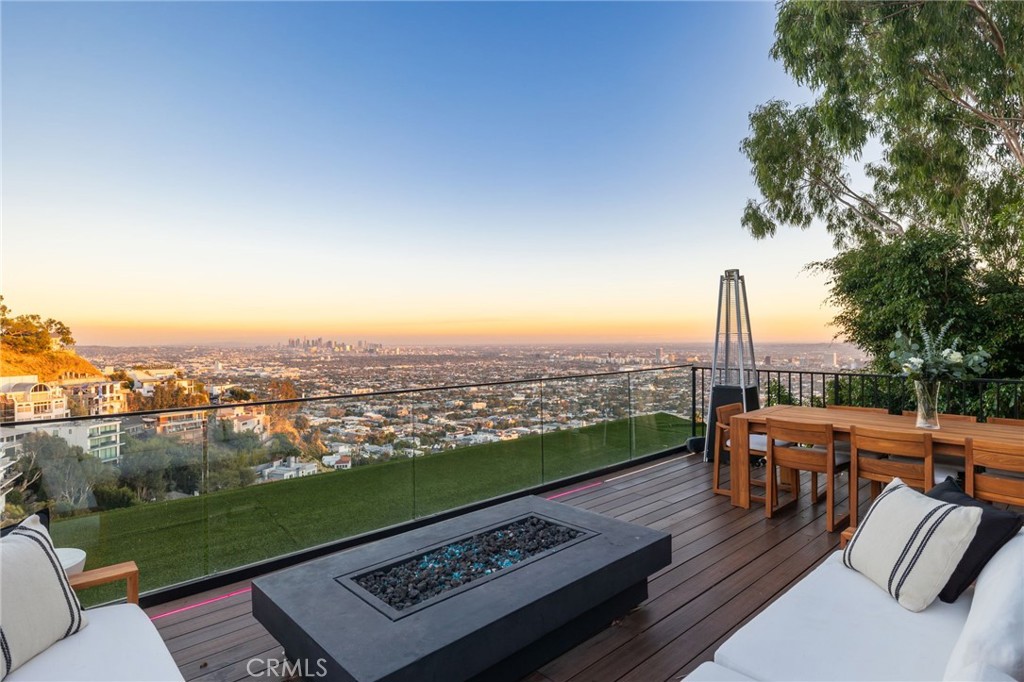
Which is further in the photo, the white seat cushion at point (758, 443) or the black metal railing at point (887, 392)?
the black metal railing at point (887, 392)

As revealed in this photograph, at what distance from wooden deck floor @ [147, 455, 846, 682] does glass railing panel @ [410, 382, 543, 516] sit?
0.73m

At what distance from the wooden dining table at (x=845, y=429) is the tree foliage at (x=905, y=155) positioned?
11.9ft

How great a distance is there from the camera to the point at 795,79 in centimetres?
654

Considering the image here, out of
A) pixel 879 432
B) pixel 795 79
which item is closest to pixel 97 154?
pixel 879 432

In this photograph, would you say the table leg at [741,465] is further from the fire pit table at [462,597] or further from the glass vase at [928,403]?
the fire pit table at [462,597]

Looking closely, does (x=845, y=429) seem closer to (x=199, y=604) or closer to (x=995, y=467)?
(x=995, y=467)

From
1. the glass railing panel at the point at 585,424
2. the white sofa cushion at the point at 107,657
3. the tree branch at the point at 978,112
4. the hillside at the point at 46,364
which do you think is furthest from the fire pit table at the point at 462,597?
the tree branch at the point at 978,112

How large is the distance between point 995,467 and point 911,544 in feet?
5.61

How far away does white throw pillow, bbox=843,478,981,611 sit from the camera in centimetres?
187

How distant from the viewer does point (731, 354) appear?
6184 millimetres

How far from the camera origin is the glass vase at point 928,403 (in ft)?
12.0

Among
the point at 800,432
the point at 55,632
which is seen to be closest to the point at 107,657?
the point at 55,632

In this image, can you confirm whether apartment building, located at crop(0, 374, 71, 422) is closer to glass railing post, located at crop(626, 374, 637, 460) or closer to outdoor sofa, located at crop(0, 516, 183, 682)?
outdoor sofa, located at crop(0, 516, 183, 682)

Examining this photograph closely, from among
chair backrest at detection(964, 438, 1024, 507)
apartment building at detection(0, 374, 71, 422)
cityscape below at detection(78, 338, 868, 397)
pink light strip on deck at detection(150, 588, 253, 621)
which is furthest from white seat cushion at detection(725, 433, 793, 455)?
apartment building at detection(0, 374, 71, 422)
